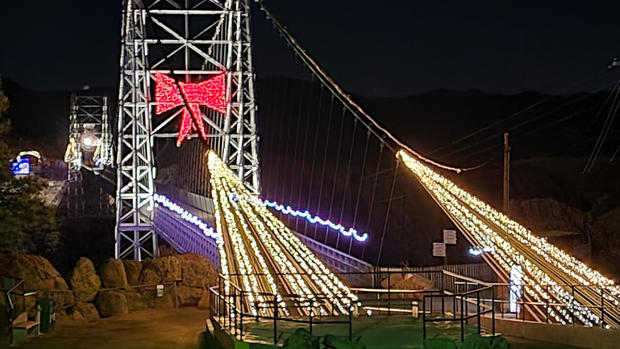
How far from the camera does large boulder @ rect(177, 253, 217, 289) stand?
25828 millimetres

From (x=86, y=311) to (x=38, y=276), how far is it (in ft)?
5.27

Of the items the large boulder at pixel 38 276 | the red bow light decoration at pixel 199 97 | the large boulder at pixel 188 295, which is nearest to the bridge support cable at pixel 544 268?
the large boulder at pixel 188 295

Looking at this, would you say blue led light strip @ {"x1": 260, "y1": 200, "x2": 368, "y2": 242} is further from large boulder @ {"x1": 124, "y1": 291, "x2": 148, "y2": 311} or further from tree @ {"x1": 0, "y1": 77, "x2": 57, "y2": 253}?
tree @ {"x1": 0, "y1": 77, "x2": 57, "y2": 253}

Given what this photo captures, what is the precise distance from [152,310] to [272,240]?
5027 millimetres

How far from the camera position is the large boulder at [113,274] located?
77.4ft

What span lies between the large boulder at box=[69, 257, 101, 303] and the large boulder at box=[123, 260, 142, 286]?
167 centimetres

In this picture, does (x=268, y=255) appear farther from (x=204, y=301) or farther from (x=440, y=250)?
(x=440, y=250)

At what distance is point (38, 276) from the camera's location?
21484mm

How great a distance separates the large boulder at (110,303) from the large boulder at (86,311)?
271mm

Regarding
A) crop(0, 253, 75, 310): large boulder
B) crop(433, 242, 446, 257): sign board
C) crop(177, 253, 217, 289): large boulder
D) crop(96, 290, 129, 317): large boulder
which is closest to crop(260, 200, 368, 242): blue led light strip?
crop(433, 242, 446, 257): sign board

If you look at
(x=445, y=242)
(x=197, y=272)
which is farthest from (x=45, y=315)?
(x=445, y=242)

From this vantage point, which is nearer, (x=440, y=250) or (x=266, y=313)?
(x=266, y=313)

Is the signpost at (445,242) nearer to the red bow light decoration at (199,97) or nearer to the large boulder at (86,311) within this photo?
the large boulder at (86,311)

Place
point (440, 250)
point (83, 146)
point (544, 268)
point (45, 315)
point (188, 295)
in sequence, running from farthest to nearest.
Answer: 1. point (83, 146)
2. point (188, 295)
3. point (440, 250)
4. point (45, 315)
5. point (544, 268)
